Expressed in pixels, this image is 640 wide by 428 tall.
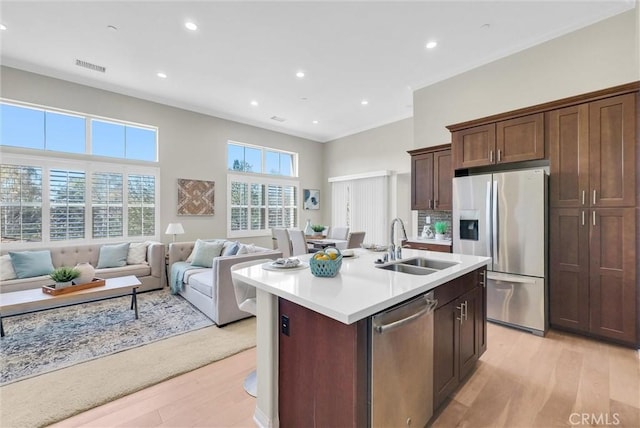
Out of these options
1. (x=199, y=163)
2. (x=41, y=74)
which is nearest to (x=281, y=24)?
(x=199, y=163)

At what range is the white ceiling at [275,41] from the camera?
2967 millimetres

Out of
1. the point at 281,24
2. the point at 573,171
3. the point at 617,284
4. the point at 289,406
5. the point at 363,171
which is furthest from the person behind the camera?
the point at 363,171

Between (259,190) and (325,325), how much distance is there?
600cm

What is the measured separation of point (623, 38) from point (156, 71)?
607 centimetres

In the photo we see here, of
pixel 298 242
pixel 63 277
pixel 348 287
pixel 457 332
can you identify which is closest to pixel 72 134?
pixel 63 277

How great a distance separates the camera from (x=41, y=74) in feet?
14.0

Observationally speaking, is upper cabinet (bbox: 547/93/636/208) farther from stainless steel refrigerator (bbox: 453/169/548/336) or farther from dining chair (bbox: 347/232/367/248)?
dining chair (bbox: 347/232/367/248)

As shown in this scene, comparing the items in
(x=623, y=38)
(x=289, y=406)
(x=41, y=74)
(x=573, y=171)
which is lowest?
(x=289, y=406)

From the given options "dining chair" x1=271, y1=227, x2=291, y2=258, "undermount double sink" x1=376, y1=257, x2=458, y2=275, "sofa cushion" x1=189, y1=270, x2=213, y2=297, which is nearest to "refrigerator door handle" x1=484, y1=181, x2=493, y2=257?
"undermount double sink" x1=376, y1=257, x2=458, y2=275

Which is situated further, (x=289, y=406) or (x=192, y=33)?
(x=192, y=33)

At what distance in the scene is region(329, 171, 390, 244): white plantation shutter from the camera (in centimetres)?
652

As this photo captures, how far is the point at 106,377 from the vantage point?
2232 mm

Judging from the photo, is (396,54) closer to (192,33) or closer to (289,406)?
(192,33)

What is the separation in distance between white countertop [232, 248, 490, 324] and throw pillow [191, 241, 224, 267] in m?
2.84
